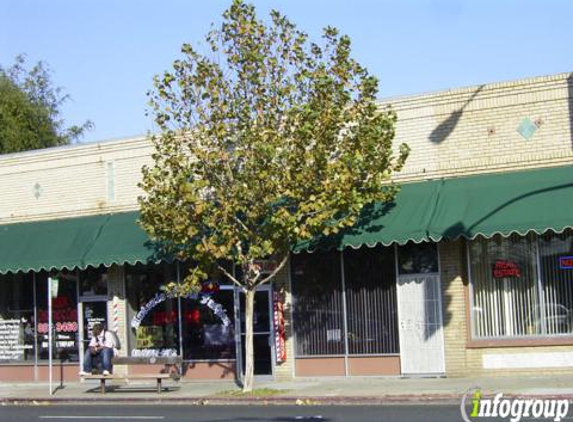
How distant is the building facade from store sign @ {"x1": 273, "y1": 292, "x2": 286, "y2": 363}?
4 centimetres

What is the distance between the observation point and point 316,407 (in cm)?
1758

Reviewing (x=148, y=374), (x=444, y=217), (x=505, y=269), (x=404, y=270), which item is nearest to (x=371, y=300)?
(x=404, y=270)

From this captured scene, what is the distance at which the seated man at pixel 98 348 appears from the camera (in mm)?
23484

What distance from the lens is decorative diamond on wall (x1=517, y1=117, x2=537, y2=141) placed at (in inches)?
817

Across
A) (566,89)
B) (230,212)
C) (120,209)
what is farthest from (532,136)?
(120,209)

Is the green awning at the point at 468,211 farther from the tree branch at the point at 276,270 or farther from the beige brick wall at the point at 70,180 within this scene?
the beige brick wall at the point at 70,180

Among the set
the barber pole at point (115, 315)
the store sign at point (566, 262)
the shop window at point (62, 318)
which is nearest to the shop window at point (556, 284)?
the store sign at point (566, 262)

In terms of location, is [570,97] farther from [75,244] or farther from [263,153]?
[75,244]

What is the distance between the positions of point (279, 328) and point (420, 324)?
130 inches

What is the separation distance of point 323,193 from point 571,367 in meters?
6.21

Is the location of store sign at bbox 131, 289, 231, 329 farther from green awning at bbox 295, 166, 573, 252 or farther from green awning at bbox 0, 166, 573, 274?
green awning at bbox 295, 166, 573, 252

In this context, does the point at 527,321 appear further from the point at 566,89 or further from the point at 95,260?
the point at 95,260

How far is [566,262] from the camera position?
66.9 feet

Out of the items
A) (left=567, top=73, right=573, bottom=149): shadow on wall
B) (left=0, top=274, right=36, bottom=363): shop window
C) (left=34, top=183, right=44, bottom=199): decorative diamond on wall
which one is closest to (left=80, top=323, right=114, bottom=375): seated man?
(left=0, top=274, right=36, bottom=363): shop window
